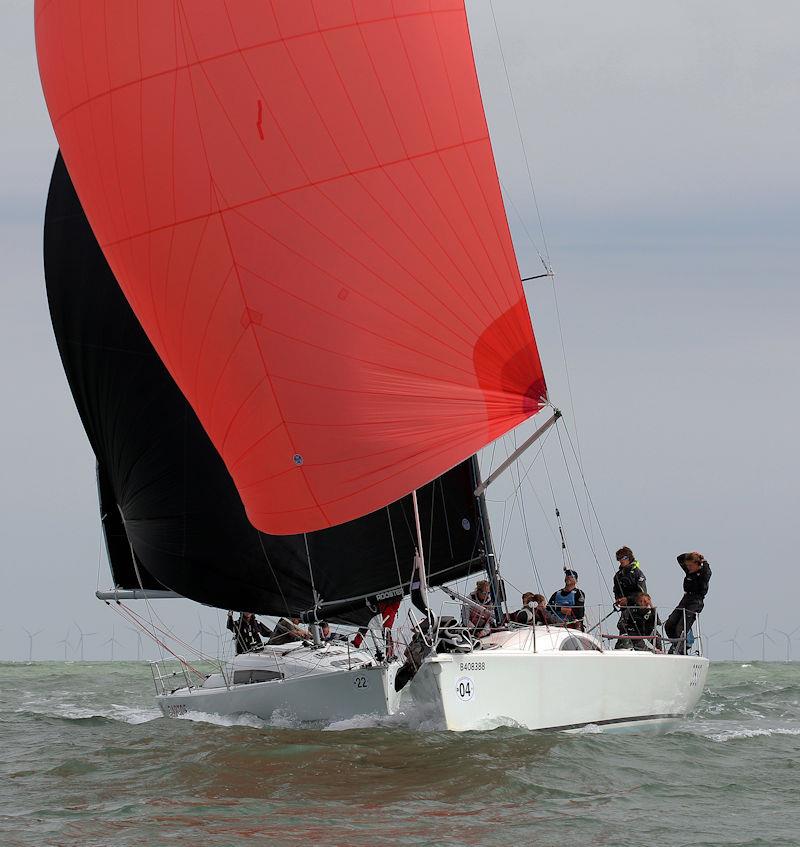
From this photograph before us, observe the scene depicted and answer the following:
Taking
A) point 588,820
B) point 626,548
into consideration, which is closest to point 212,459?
point 626,548

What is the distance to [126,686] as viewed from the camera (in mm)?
34000

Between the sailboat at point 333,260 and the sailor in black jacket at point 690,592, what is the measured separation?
7.98 feet

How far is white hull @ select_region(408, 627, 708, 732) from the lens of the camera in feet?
42.7

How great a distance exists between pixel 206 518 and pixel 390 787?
20.0 ft

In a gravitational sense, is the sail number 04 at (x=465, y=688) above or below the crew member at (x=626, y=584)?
below

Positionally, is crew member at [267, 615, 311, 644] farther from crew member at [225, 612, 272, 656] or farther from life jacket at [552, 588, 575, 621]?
life jacket at [552, 588, 575, 621]

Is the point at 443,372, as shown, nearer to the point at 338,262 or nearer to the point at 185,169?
the point at 338,262

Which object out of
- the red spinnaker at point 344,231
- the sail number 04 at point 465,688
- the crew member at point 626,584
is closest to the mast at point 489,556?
the crew member at point 626,584

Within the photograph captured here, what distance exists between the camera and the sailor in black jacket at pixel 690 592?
16562 millimetres

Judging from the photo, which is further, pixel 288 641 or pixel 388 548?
pixel 288 641

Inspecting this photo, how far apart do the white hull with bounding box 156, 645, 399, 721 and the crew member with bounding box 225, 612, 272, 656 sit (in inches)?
53.0

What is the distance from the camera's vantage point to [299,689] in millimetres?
14703

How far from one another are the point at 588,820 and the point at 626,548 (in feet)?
21.5

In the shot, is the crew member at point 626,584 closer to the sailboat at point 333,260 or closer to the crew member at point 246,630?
the sailboat at point 333,260
